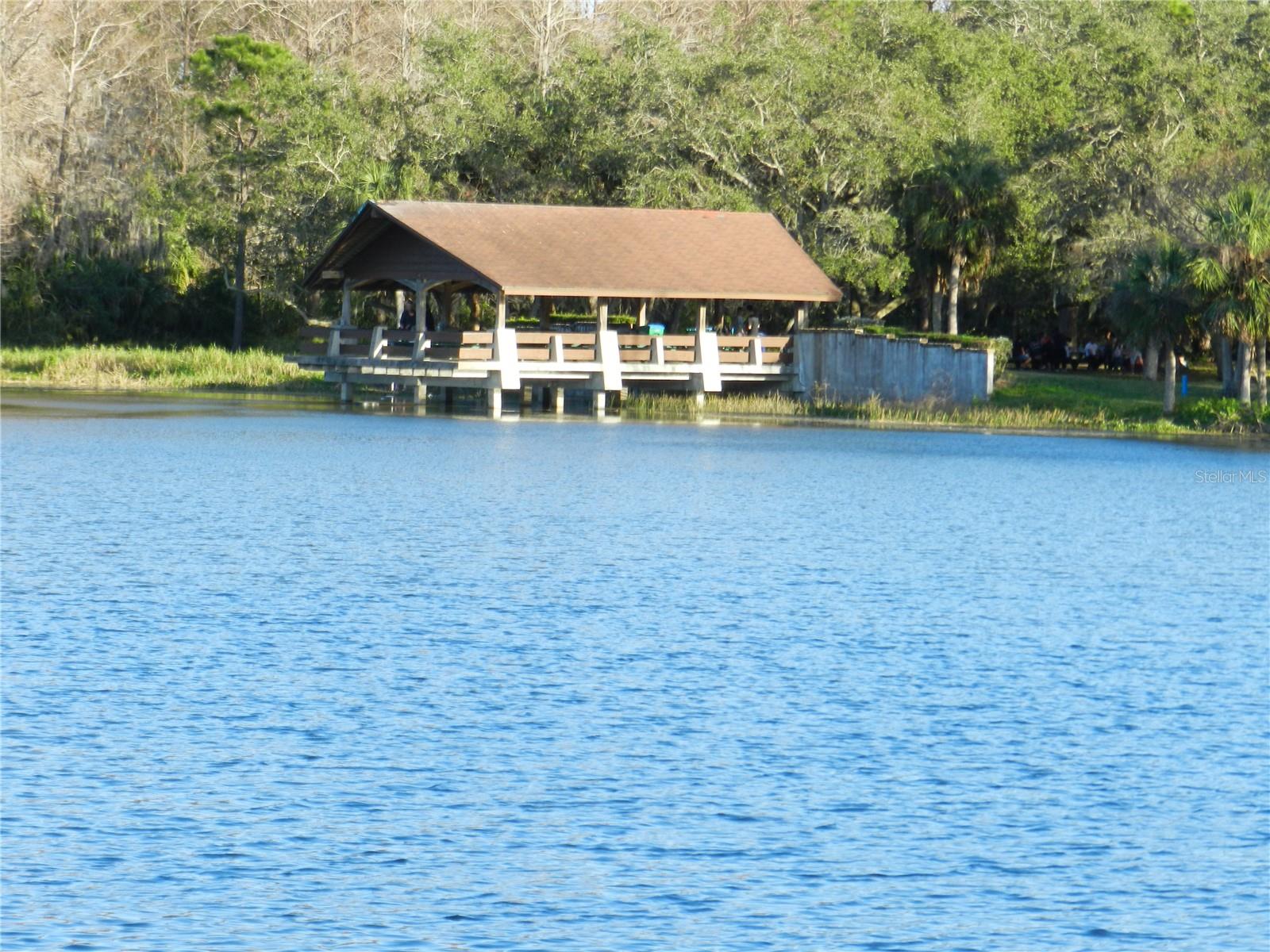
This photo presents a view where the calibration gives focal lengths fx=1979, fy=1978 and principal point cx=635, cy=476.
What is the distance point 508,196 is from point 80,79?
2284 centimetres

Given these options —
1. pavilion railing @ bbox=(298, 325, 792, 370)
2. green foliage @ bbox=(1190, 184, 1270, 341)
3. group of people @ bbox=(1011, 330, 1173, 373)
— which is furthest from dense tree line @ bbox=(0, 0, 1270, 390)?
pavilion railing @ bbox=(298, 325, 792, 370)

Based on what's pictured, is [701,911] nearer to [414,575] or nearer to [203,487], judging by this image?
[414,575]

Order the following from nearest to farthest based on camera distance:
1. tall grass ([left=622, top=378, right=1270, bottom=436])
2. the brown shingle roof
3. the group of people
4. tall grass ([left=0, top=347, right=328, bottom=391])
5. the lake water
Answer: the lake water
tall grass ([left=622, top=378, right=1270, bottom=436])
the brown shingle roof
tall grass ([left=0, top=347, right=328, bottom=391])
the group of people

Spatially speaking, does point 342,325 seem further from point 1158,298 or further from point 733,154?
point 1158,298

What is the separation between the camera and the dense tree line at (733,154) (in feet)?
189

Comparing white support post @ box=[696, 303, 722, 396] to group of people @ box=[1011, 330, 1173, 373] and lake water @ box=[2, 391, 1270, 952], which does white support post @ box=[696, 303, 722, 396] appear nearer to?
group of people @ box=[1011, 330, 1173, 373]

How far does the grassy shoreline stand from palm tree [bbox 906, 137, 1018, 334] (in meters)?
3.98

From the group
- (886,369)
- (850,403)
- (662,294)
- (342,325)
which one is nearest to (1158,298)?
(886,369)

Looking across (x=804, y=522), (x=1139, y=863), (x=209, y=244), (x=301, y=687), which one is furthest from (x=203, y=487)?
(x=209, y=244)

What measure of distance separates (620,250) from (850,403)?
24.0ft

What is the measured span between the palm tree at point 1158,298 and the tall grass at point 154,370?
83.5 ft

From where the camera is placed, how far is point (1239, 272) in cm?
4484

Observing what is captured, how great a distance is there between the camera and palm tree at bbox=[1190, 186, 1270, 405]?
44312mm

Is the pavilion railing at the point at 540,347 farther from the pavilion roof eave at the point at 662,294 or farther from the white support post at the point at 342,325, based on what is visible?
the pavilion roof eave at the point at 662,294
